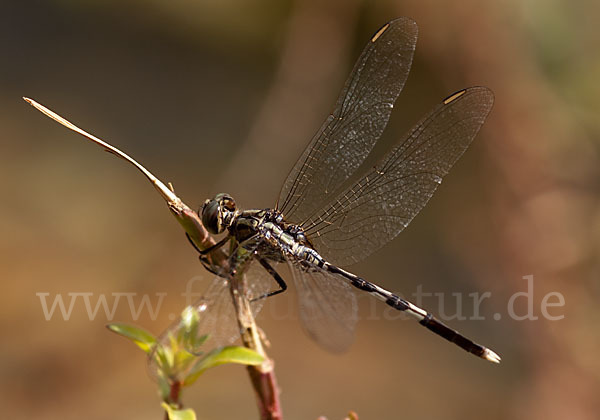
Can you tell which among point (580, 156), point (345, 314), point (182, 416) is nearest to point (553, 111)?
point (580, 156)

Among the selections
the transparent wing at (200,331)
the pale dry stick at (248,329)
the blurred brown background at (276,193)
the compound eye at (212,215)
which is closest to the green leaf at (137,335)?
the transparent wing at (200,331)

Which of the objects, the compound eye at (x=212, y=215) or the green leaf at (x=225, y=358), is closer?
the green leaf at (x=225, y=358)

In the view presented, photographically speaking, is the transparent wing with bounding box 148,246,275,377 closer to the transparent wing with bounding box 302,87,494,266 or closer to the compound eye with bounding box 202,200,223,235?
the compound eye with bounding box 202,200,223,235

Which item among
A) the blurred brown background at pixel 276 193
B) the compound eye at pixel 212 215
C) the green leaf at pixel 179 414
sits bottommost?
the green leaf at pixel 179 414

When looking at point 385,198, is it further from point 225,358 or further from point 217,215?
point 225,358

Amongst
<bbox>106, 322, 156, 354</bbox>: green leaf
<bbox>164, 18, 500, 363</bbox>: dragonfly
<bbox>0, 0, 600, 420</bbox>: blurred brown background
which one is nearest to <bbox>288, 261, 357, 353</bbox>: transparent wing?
<bbox>164, 18, 500, 363</bbox>: dragonfly

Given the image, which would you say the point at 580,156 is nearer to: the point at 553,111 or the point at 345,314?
the point at 553,111

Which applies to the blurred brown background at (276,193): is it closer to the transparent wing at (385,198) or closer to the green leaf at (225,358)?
the transparent wing at (385,198)
